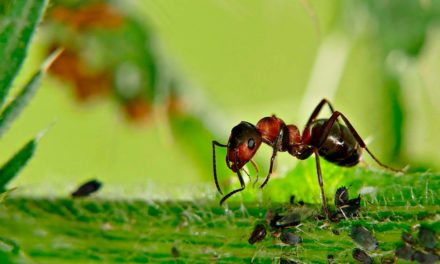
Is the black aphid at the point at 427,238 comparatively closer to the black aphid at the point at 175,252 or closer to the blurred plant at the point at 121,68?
the black aphid at the point at 175,252

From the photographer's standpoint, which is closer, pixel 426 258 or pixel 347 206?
pixel 426 258

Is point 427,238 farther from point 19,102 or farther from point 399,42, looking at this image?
point 399,42

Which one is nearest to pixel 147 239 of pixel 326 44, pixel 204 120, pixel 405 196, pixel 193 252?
pixel 193 252

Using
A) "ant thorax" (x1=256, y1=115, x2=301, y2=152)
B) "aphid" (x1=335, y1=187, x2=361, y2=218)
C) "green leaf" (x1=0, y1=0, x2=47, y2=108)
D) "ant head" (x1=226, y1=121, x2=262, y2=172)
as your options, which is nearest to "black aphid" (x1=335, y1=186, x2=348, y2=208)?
"aphid" (x1=335, y1=187, x2=361, y2=218)

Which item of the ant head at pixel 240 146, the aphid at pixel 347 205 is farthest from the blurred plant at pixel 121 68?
the aphid at pixel 347 205

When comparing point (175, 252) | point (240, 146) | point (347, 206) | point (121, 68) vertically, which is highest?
point (121, 68)

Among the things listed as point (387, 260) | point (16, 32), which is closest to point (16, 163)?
point (16, 32)
